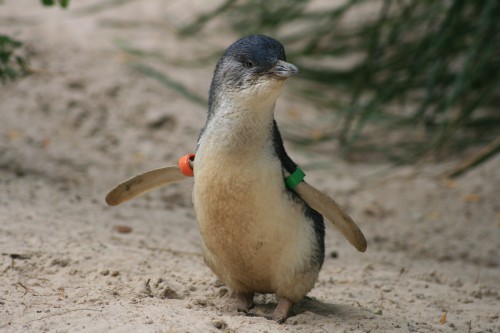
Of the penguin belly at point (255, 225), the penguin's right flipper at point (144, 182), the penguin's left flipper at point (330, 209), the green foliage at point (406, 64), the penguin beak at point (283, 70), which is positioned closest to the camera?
the penguin beak at point (283, 70)

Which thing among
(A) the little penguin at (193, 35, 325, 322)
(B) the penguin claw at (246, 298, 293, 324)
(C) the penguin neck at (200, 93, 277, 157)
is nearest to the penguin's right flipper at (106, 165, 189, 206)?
(A) the little penguin at (193, 35, 325, 322)

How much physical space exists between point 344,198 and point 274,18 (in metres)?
1.30

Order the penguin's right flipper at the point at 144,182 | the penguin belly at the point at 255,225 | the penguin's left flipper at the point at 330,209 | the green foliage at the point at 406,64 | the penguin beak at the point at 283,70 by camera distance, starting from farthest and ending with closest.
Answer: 1. the green foliage at the point at 406,64
2. the penguin's right flipper at the point at 144,182
3. the penguin's left flipper at the point at 330,209
4. the penguin belly at the point at 255,225
5. the penguin beak at the point at 283,70

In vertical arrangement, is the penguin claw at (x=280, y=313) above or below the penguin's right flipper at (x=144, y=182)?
→ below

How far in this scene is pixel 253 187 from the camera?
2.29 m

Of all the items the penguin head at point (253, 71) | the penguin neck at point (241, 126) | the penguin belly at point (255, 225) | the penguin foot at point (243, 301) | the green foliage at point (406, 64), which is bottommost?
the penguin foot at point (243, 301)

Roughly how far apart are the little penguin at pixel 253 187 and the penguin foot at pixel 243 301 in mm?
126

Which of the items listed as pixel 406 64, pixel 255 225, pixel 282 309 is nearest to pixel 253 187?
pixel 255 225

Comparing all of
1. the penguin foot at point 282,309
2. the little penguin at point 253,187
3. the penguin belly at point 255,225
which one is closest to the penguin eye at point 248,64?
the little penguin at point 253,187

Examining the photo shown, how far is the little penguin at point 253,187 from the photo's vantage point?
2.26 metres

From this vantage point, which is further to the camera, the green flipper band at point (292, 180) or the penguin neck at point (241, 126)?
the green flipper band at point (292, 180)

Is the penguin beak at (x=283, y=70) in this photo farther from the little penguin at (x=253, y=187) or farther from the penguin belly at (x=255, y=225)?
the penguin belly at (x=255, y=225)

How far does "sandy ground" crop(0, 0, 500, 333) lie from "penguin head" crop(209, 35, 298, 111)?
0.68m

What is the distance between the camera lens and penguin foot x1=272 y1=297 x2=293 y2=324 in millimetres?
2441
